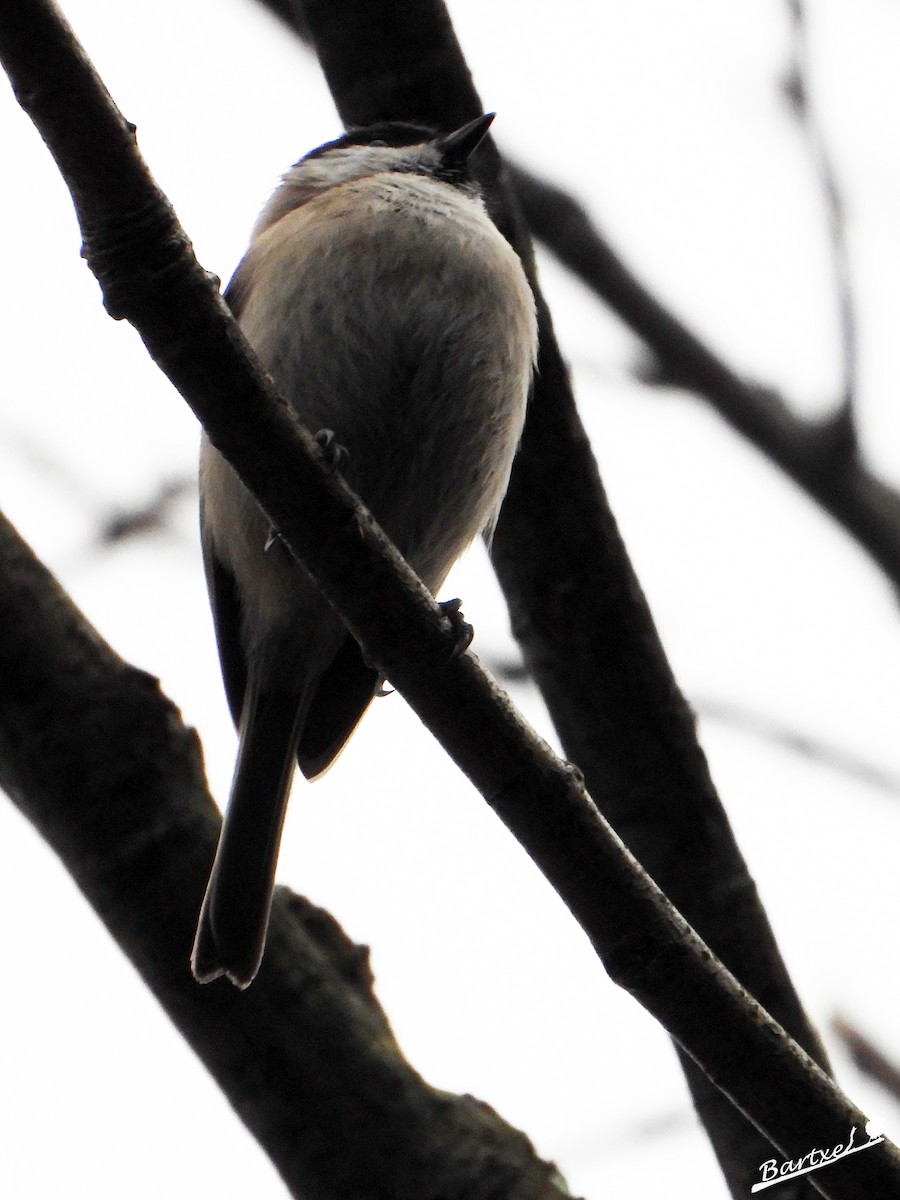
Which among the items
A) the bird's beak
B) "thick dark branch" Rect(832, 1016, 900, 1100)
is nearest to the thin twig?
the bird's beak

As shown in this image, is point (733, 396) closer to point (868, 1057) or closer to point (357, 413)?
point (357, 413)

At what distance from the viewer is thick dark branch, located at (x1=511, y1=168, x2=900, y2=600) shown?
2.63 metres

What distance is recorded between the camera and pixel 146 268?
1.81 m

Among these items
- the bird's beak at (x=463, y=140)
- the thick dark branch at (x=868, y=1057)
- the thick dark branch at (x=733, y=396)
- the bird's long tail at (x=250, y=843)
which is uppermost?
the bird's beak at (x=463, y=140)

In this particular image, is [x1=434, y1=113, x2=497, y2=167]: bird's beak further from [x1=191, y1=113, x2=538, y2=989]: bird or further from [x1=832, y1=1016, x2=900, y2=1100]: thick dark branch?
[x1=832, y1=1016, x2=900, y2=1100]: thick dark branch

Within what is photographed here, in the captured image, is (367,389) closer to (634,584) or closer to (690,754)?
(634,584)

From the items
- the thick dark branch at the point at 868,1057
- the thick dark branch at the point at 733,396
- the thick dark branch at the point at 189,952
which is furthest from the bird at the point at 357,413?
the thick dark branch at the point at 868,1057

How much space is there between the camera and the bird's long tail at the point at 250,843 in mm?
2324

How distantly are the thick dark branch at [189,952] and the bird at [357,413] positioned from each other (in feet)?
1.33

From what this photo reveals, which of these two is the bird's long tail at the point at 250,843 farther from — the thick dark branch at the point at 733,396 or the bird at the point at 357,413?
the thick dark branch at the point at 733,396

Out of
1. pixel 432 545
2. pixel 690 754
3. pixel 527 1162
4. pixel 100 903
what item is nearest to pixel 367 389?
pixel 432 545

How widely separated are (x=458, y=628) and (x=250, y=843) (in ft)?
2.84

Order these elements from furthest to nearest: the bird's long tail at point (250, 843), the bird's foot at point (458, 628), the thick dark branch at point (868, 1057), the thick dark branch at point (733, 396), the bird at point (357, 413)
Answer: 1. the bird at point (357, 413)
2. the thick dark branch at point (868, 1057)
3. the thick dark branch at point (733, 396)
4. the bird's long tail at point (250, 843)
5. the bird's foot at point (458, 628)

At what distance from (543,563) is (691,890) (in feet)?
2.47
